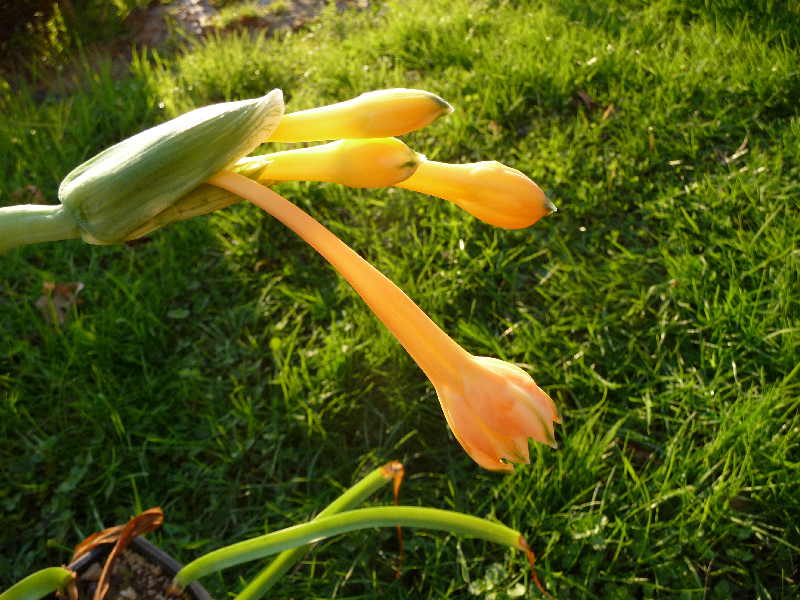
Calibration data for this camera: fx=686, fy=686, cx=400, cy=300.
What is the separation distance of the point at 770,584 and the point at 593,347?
63cm

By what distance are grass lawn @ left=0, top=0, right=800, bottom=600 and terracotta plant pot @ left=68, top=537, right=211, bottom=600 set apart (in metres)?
0.36

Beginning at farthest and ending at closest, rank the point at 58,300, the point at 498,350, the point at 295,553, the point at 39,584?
the point at 58,300
the point at 498,350
the point at 295,553
the point at 39,584

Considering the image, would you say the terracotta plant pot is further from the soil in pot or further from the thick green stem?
the thick green stem

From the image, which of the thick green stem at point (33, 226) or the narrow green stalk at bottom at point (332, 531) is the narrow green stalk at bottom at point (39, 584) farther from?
the thick green stem at point (33, 226)

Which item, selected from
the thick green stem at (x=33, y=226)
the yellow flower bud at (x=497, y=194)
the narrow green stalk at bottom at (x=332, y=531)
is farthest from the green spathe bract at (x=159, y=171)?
the narrow green stalk at bottom at (x=332, y=531)

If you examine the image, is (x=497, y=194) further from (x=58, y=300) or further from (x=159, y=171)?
(x=58, y=300)

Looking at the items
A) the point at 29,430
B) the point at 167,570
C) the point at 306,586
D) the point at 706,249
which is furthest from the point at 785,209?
the point at 29,430

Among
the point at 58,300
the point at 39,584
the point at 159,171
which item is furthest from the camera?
the point at 58,300

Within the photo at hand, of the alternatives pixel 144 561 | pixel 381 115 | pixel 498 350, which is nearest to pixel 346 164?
pixel 381 115

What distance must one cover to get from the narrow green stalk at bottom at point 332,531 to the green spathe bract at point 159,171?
18.8 inches

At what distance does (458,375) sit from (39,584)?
1.99 feet

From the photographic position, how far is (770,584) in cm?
133

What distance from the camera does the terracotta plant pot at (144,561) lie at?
103 cm

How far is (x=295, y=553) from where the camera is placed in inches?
Answer: 38.3
